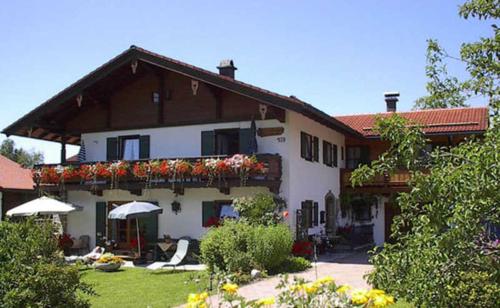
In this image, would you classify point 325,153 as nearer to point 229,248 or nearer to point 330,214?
point 330,214

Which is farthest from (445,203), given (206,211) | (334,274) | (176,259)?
(206,211)

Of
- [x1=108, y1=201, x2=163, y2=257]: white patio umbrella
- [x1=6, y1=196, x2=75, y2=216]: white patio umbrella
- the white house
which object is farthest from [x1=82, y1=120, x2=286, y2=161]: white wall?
[x1=6, y1=196, x2=75, y2=216]: white patio umbrella

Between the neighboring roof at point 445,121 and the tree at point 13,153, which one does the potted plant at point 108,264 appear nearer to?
the neighboring roof at point 445,121

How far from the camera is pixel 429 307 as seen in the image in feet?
15.1

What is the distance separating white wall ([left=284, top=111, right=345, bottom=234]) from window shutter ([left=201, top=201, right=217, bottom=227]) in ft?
8.36

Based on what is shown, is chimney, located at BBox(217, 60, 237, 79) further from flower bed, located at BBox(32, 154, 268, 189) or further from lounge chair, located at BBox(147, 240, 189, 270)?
lounge chair, located at BBox(147, 240, 189, 270)

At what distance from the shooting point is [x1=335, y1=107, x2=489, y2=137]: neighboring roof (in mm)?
22078

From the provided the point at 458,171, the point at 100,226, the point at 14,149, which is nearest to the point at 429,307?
the point at 458,171

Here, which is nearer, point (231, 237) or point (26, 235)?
point (26, 235)

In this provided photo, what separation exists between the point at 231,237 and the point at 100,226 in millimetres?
7805

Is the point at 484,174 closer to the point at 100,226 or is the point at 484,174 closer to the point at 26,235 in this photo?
the point at 26,235

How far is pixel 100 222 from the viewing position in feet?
68.1

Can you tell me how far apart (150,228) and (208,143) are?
11.6ft

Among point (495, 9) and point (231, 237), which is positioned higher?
point (495, 9)
